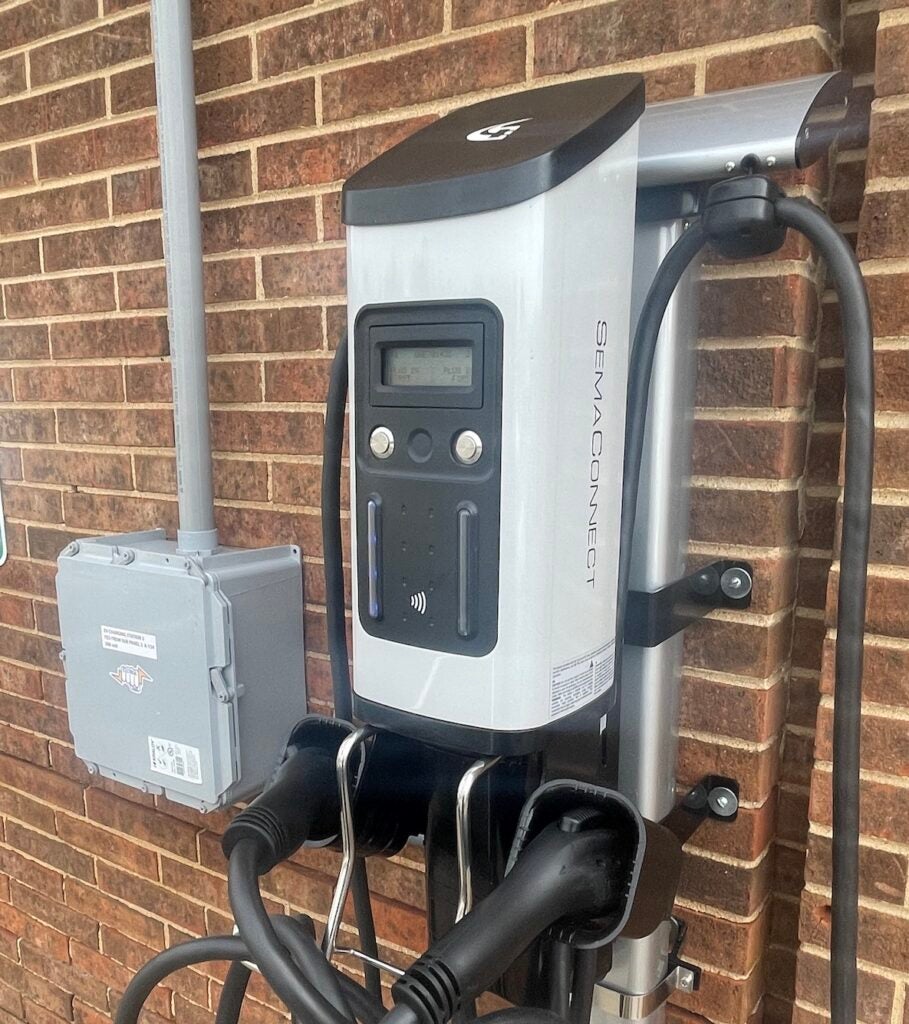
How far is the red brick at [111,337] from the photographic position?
4.41 ft

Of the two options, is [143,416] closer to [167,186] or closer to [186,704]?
[167,186]

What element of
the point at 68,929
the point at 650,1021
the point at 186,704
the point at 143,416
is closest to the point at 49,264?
the point at 143,416

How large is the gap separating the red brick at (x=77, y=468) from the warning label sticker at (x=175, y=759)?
443 mm

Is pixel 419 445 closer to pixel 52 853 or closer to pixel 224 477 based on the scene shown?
pixel 224 477

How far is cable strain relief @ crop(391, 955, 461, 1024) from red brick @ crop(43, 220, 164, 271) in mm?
1089

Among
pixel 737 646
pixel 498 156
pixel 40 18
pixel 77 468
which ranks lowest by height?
pixel 737 646

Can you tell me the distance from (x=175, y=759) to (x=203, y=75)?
98cm

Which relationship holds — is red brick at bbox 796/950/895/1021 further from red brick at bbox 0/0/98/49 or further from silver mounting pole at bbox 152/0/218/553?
red brick at bbox 0/0/98/49

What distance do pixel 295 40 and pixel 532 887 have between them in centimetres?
108

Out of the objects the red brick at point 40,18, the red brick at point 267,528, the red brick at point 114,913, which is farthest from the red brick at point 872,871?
the red brick at point 40,18

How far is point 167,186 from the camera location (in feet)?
3.85

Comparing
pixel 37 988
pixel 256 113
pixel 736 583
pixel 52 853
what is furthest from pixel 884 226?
pixel 37 988

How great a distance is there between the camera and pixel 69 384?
147 cm

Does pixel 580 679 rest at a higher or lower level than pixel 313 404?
lower
